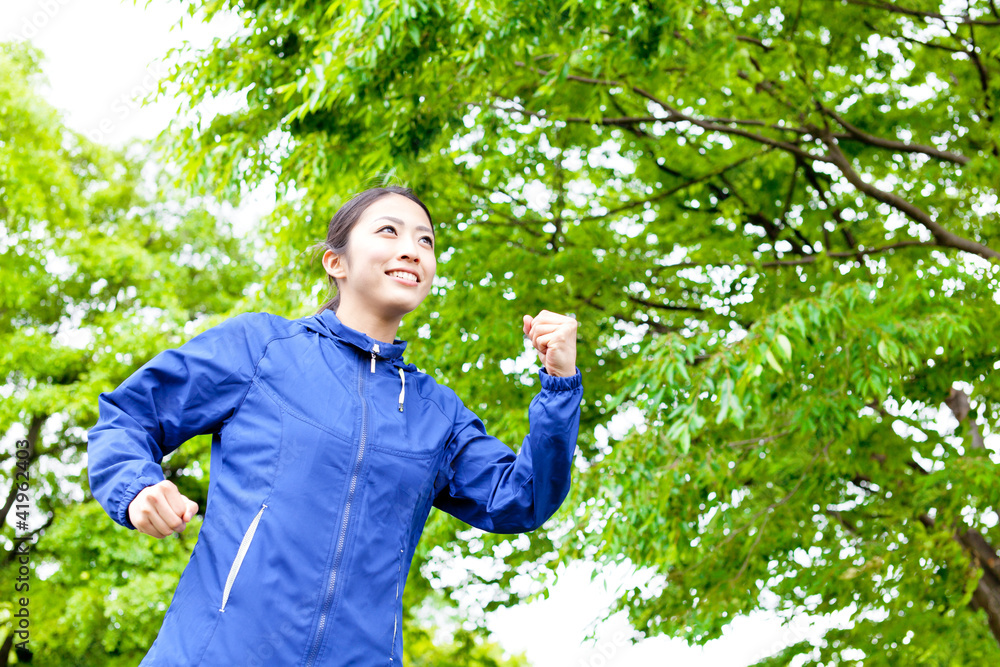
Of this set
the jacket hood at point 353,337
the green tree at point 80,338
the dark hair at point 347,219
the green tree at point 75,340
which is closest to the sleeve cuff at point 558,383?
the jacket hood at point 353,337

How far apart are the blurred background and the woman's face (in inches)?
84.4

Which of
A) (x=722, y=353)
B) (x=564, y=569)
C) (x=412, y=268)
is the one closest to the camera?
(x=412, y=268)

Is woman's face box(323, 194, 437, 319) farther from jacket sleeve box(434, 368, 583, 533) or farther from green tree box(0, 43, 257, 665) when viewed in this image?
green tree box(0, 43, 257, 665)

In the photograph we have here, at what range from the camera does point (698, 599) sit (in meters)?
6.02

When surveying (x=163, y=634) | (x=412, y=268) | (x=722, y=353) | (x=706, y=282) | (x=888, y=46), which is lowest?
(x=163, y=634)

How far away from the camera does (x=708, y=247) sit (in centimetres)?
671

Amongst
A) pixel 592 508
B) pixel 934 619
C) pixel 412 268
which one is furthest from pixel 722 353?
pixel 934 619

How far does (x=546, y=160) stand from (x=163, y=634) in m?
5.82

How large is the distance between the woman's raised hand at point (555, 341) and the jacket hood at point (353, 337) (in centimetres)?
26

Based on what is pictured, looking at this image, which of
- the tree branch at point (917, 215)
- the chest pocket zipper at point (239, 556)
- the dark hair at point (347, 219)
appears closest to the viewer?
the chest pocket zipper at point (239, 556)

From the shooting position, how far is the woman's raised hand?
5.28 ft

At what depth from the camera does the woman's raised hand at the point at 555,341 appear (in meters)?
1.61

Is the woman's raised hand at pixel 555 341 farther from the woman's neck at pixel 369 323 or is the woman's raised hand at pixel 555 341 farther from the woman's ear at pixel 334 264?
the woman's ear at pixel 334 264

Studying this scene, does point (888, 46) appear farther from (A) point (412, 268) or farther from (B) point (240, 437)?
(B) point (240, 437)
